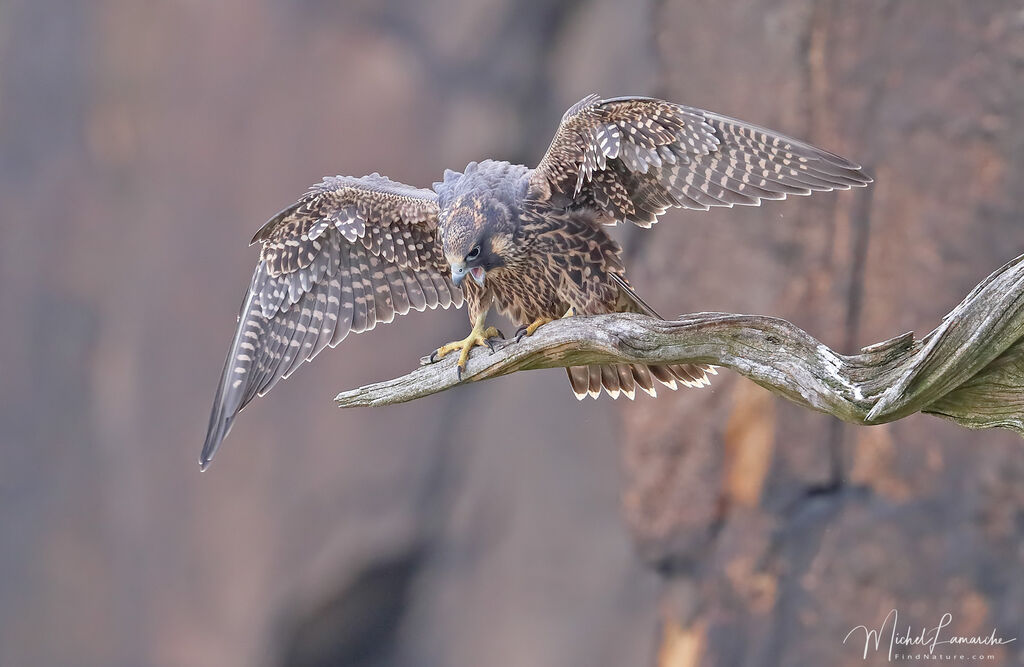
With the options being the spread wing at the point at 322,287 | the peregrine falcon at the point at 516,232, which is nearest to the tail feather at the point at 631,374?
the peregrine falcon at the point at 516,232

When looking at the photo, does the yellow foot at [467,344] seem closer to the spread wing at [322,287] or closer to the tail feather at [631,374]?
the tail feather at [631,374]

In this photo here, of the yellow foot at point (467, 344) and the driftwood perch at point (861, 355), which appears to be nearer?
the driftwood perch at point (861, 355)

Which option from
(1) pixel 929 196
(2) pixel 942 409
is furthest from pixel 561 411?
(2) pixel 942 409

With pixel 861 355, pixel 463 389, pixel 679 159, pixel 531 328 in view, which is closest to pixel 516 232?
pixel 531 328

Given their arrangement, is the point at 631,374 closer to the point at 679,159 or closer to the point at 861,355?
the point at 679,159

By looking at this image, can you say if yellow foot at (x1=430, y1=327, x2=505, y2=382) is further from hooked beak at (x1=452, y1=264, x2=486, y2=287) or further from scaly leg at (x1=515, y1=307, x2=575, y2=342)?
hooked beak at (x1=452, y1=264, x2=486, y2=287)
